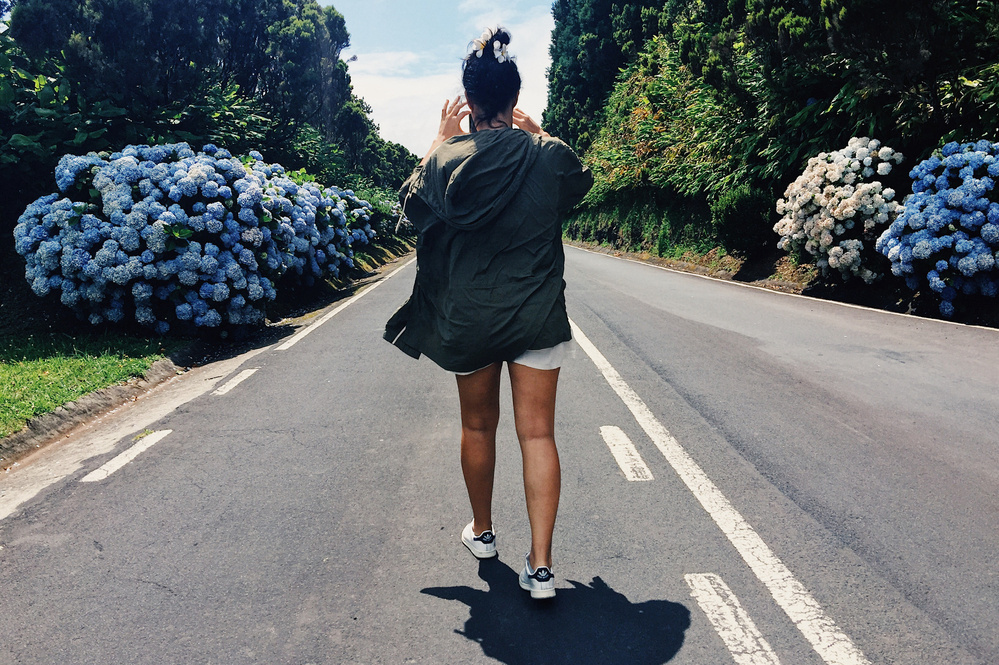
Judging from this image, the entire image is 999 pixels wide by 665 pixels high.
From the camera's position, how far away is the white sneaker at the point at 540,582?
9.97 ft

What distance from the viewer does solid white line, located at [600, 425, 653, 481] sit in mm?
4547

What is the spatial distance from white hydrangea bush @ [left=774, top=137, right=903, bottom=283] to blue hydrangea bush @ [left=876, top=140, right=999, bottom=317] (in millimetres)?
1031

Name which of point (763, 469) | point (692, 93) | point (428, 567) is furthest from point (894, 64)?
point (692, 93)

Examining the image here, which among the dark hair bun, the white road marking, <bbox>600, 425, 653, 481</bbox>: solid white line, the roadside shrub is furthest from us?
the roadside shrub

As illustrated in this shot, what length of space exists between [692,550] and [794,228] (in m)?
12.0

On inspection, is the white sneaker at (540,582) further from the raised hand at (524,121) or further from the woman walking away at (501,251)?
the raised hand at (524,121)

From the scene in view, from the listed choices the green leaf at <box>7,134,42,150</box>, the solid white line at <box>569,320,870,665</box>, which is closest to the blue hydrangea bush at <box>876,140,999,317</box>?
the solid white line at <box>569,320,870,665</box>

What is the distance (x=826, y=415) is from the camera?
229 inches

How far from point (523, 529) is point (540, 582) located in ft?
2.48

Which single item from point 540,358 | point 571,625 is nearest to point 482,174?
point 540,358

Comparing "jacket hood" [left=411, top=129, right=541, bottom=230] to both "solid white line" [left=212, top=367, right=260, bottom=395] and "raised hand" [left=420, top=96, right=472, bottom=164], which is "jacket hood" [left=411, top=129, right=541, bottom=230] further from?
"solid white line" [left=212, top=367, right=260, bottom=395]

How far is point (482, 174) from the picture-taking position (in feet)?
9.40

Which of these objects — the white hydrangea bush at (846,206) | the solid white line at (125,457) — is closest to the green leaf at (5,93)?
the solid white line at (125,457)

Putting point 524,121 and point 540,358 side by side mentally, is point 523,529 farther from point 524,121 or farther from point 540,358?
point 524,121
